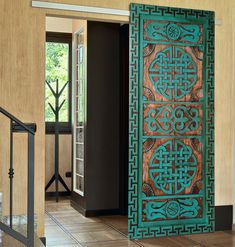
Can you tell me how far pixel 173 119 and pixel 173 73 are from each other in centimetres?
48

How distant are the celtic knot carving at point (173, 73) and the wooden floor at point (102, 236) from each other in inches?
58.3

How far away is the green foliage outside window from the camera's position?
782 cm

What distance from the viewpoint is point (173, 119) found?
16.4 ft

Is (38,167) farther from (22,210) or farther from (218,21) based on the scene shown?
(218,21)

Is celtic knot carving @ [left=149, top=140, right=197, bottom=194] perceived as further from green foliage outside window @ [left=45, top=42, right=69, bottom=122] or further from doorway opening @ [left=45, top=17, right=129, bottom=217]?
green foliage outside window @ [left=45, top=42, right=69, bottom=122]

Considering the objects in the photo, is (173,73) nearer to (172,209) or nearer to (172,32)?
(172,32)

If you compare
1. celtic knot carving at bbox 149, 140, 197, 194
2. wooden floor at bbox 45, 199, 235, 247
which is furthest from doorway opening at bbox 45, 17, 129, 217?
celtic knot carving at bbox 149, 140, 197, 194

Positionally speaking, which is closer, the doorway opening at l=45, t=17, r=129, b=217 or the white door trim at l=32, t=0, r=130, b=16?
the white door trim at l=32, t=0, r=130, b=16

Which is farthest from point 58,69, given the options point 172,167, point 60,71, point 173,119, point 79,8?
point 172,167

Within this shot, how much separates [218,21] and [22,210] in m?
2.89

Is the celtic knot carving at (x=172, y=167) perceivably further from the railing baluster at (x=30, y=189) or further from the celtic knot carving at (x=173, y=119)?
the railing baluster at (x=30, y=189)

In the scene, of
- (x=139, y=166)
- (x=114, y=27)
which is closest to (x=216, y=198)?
(x=139, y=166)

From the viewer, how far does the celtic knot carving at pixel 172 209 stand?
4.89 metres

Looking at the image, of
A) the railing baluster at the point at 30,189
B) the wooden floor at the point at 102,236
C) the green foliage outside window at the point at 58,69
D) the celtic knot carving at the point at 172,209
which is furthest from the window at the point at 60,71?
the railing baluster at the point at 30,189
